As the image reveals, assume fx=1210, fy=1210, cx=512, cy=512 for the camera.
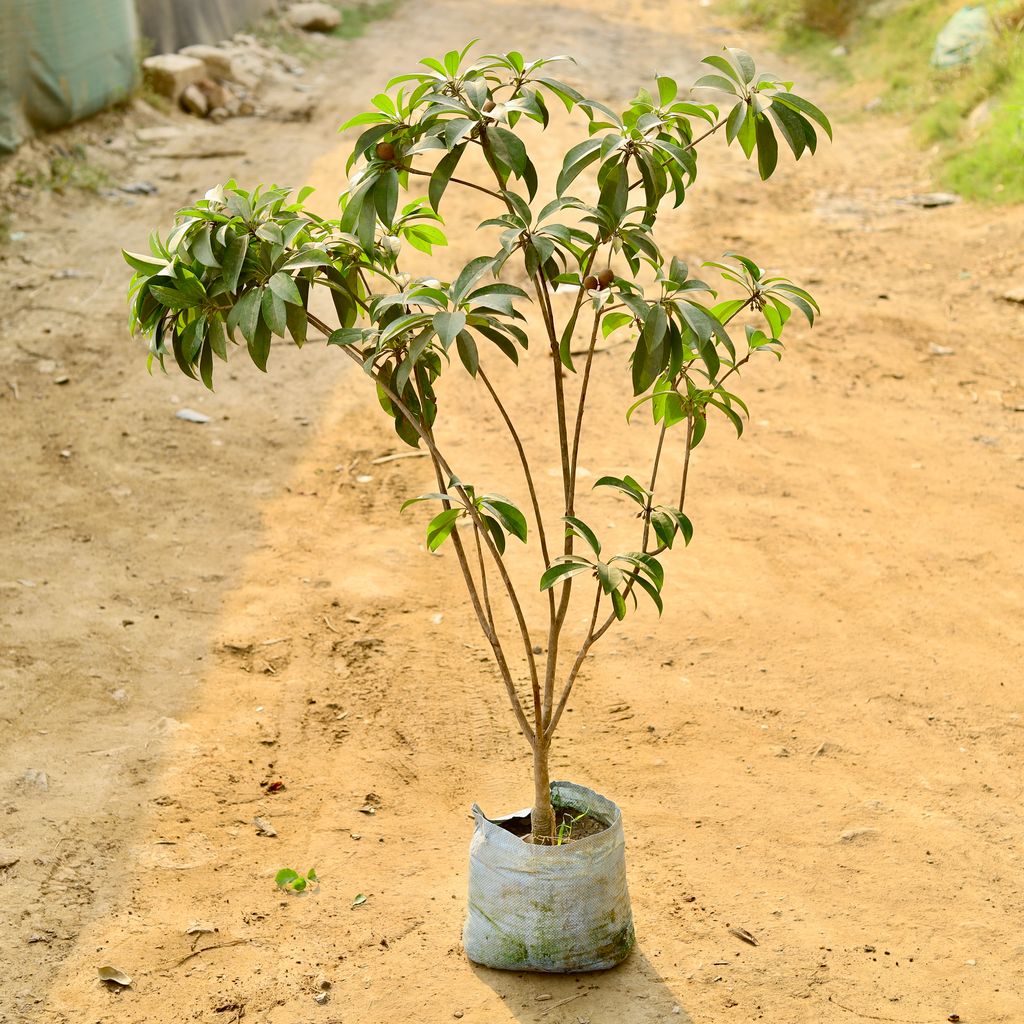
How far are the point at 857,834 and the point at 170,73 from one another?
28.9 ft

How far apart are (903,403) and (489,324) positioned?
13.9ft

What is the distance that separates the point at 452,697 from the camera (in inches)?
156

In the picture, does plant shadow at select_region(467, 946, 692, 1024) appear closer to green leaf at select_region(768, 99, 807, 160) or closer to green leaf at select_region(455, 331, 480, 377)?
green leaf at select_region(455, 331, 480, 377)

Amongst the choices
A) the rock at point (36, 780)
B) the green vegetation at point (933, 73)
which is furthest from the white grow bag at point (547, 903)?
the green vegetation at point (933, 73)

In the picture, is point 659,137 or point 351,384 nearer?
point 659,137

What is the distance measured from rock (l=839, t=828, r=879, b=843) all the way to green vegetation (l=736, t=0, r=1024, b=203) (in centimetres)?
604

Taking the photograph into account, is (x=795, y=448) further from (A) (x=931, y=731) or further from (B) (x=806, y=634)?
(A) (x=931, y=731)

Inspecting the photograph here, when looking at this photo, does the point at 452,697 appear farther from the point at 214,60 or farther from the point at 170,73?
the point at 214,60

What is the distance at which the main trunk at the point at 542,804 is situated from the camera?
282 cm

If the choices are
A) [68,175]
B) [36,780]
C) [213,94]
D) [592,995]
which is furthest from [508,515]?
[213,94]

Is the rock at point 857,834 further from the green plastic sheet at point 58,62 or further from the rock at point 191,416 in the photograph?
the green plastic sheet at point 58,62

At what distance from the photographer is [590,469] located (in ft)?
17.8

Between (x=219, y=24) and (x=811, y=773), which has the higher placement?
(x=219, y=24)

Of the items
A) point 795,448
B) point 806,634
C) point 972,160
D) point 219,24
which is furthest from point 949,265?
point 219,24
